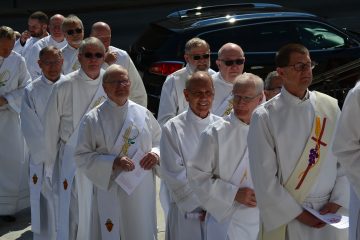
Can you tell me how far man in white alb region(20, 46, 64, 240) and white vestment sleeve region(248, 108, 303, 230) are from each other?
3.08 m

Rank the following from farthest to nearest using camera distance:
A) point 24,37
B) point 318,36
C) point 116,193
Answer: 1. point 318,36
2. point 24,37
3. point 116,193

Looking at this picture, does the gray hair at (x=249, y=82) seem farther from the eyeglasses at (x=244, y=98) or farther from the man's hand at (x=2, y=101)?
the man's hand at (x=2, y=101)

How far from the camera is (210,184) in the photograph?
568cm

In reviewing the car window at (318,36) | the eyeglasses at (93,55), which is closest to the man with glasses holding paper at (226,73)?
the eyeglasses at (93,55)

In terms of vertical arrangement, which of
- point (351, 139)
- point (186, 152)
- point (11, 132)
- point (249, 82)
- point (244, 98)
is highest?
point (249, 82)

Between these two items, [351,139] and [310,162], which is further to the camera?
[310,162]

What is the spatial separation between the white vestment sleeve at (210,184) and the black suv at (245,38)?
573 cm

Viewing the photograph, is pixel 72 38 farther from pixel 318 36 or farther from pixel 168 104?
pixel 318 36

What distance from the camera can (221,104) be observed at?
23.9 ft

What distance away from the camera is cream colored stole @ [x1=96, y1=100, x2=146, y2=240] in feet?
21.2

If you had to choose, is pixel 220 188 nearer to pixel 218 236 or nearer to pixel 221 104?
pixel 218 236

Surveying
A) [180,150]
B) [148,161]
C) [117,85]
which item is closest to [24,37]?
[117,85]

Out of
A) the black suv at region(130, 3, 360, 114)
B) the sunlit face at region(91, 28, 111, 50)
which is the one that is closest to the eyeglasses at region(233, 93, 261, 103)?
the sunlit face at region(91, 28, 111, 50)

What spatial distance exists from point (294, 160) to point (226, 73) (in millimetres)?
2237
